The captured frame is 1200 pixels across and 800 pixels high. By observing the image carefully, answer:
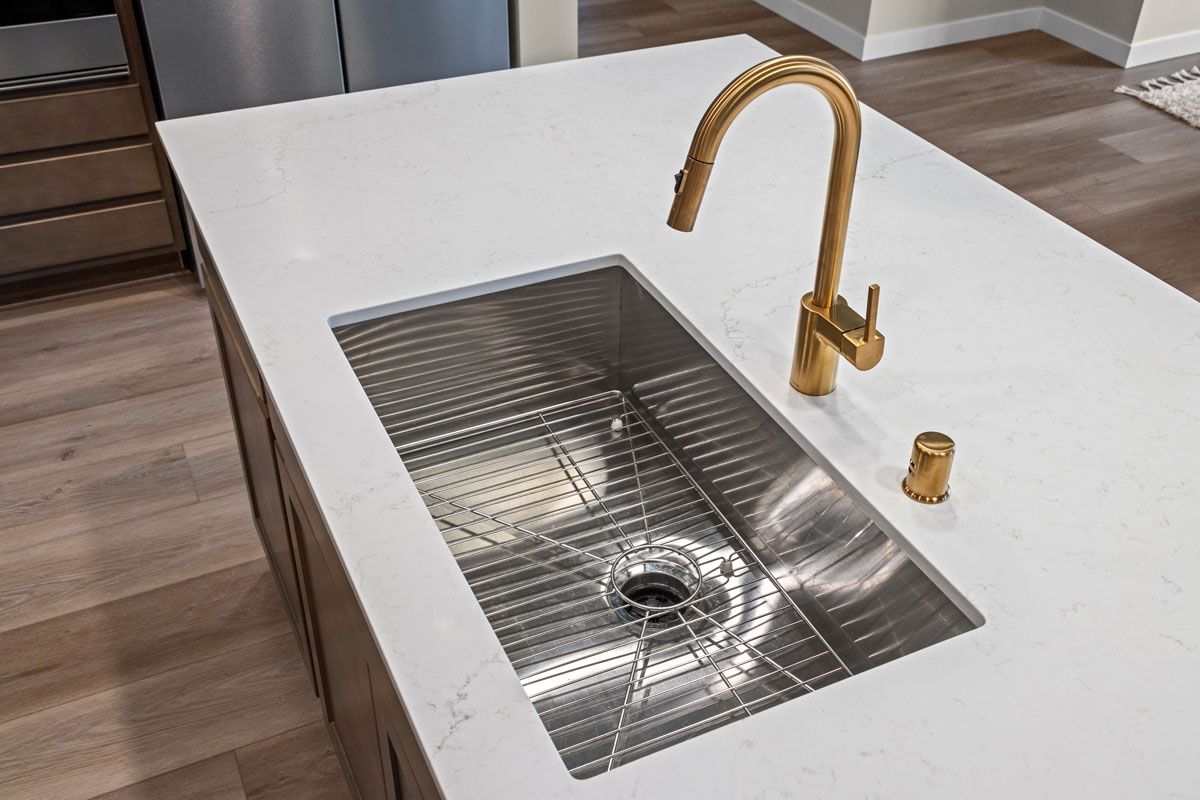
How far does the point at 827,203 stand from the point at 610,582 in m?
0.56

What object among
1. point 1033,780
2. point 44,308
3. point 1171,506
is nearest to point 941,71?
point 44,308

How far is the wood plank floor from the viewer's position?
204 centimetres

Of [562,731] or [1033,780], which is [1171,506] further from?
[562,731]

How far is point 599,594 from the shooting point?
141cm

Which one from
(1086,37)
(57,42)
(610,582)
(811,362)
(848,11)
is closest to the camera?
(811,362)

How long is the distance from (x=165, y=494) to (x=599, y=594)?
158 cm

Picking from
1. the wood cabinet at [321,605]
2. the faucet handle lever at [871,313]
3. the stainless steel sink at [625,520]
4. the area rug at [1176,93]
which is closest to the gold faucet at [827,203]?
the faucet handle lever at [871,313]

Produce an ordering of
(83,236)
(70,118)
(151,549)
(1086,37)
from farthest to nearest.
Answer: (1086,37), (83,236), (70,118), (151,549)

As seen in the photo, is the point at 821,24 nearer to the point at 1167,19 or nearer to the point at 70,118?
the point at 1167,19

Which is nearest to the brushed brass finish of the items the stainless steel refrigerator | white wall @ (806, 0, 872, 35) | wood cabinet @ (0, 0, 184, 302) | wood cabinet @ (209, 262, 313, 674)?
wood cabinet @ (209, 262, 313, 674)

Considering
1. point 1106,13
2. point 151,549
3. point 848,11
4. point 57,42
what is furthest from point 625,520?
point 1106,13

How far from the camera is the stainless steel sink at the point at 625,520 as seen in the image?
1246 millimetres

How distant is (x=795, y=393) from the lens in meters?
1.33

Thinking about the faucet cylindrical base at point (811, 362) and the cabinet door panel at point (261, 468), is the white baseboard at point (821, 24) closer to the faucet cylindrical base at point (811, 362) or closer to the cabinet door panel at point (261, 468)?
the cabinet door panel at point (261, 468)
